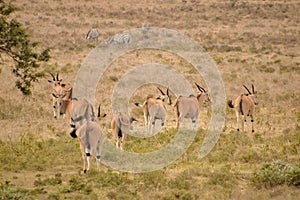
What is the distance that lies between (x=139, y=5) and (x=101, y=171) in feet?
164

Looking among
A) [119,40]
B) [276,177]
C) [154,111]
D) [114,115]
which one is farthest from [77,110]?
[119,40]

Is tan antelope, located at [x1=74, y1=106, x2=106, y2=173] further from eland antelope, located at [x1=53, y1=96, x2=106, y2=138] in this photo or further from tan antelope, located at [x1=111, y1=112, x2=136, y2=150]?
eland antelope, located at [x1=53, y1=96, x2=106, y2=138]

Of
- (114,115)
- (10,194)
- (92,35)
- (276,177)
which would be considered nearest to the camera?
(10,194)

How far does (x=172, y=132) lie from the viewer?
1956 centimetres

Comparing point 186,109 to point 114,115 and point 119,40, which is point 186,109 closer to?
point 114,115

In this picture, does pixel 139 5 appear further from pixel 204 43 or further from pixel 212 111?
pixel 212 111

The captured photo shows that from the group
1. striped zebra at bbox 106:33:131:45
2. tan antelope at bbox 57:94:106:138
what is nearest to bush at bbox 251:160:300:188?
tan antelope at bbox 57:94:106:138

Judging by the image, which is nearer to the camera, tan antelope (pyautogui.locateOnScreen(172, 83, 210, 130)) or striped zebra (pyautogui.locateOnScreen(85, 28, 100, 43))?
tan antelope (pyautogui.locateOnScreen(172, 83, 210, 130))

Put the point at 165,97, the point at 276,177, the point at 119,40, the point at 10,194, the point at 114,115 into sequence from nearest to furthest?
the point at 10,194, the point at 276,177, the point at 114,115, the point at 165,97, the point at 119,40

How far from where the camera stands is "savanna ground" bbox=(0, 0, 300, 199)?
1316 cm


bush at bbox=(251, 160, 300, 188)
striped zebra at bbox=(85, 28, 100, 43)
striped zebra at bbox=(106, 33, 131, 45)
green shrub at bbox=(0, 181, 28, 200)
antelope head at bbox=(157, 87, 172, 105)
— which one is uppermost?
striped zebra at bbox=(85, 28, 100, 43)

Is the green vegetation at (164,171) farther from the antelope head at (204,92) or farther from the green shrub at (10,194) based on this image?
the antelope head at (204,92)

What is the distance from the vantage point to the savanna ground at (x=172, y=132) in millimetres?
13156

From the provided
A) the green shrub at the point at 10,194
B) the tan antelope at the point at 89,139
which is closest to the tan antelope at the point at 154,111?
the tan antelope at the point at 89,139
